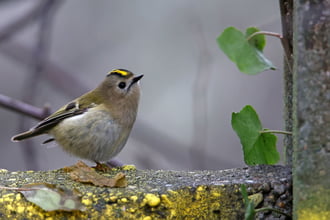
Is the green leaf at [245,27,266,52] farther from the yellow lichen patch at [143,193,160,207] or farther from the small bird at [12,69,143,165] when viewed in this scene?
the small bird at [12,69,143,165]

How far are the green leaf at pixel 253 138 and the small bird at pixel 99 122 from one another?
3.10ft

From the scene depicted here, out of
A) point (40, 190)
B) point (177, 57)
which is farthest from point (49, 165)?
point (40, 190)

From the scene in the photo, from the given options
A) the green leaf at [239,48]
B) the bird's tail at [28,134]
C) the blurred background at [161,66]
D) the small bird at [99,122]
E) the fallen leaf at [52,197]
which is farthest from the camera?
the blurred background at [161,66]

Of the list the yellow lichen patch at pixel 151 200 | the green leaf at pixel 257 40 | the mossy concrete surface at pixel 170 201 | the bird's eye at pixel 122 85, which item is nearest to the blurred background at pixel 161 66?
the bird's eye at pixel 122 85

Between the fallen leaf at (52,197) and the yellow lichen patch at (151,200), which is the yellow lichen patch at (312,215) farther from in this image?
the fallen leaf at (52,197)

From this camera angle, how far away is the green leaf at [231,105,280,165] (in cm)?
224

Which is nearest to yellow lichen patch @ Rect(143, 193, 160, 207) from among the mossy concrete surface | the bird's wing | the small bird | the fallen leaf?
the mossy concrete surface

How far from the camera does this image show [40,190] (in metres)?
2.04

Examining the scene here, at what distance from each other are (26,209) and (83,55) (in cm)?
422

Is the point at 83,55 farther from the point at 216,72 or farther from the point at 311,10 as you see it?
the point at 311,10

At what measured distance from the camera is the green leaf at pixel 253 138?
2.24 m

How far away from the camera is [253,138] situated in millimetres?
2271

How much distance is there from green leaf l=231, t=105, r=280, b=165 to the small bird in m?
0.95

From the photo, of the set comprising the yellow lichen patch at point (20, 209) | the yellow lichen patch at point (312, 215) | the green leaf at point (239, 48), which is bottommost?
the yellow lichen patch at point (20, 209)
